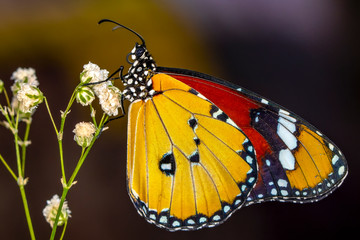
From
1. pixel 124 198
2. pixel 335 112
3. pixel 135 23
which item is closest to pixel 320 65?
pixel 335 112

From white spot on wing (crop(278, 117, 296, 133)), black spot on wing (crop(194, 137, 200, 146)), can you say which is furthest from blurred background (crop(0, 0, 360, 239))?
white spot on wing (crop(278, 117, 296, 133))

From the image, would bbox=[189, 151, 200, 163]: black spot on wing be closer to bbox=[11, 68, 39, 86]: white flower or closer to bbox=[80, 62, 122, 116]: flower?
bbox=[80, 62, 122, 116]: flower

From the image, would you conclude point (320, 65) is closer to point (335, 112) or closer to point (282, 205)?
point (335, 112)

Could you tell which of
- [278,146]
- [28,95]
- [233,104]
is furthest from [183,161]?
[28,95]

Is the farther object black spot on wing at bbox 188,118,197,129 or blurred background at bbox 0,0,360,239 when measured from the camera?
blurred background at bbox 0,0,360,239

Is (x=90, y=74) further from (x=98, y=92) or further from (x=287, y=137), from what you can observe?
(x=287, y=137)

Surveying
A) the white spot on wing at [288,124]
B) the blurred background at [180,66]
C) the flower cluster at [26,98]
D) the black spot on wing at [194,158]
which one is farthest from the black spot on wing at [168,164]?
the blurred background at [180,66]
